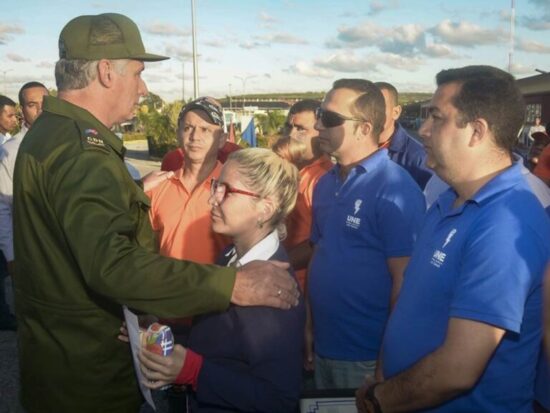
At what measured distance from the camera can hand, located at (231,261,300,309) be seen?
6.89 feet

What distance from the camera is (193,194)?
12.4 feet

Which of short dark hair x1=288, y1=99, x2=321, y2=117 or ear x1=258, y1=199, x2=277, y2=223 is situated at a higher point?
short dark hair x1=288, y1=99, x2=321, y2=117

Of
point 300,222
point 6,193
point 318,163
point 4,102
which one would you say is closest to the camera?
point 300,222

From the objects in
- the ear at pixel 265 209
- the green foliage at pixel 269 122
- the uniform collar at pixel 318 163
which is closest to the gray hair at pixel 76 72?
the ear at pixel 265 209

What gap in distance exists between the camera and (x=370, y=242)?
306 cm

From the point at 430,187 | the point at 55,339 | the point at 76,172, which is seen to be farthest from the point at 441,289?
the point at 430,187

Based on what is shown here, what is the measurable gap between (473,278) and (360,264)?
1.30 metres

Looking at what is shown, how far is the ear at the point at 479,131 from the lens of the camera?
80.1 inches

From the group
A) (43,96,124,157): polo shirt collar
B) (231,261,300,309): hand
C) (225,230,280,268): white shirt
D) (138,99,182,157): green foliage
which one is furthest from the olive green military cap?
(138,99,182,157): green foliage

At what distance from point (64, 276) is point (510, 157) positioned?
5.82ft

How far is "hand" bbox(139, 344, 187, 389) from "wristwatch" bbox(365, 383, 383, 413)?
2.37ft

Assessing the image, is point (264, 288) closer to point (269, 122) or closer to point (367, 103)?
point (367, 103)

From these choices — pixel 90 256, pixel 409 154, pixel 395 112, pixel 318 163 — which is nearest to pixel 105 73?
pixel 90 256

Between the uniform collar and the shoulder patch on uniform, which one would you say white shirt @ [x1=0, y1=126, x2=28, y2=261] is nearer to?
the uniform collar
